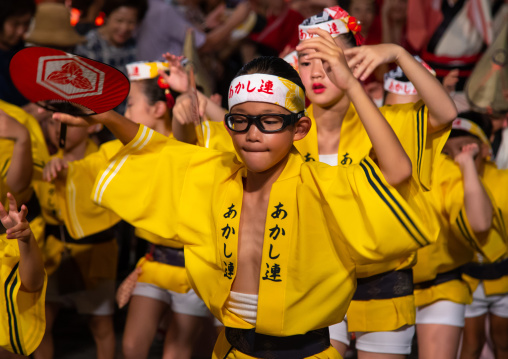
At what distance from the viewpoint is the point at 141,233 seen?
3.72 meters

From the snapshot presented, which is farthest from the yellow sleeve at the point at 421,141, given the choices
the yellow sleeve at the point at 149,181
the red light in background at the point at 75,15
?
the red light in background at the point at 75,15

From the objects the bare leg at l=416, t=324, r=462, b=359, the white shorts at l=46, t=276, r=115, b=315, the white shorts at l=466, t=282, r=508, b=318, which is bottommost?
the white shorts at l=46, t=276, r=115, b=315

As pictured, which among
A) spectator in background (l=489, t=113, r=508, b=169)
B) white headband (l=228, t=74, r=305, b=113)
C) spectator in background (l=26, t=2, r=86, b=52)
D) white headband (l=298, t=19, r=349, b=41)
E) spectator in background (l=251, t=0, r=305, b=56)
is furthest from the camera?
spectator in background (l=251, t=0, r=305, b=56)

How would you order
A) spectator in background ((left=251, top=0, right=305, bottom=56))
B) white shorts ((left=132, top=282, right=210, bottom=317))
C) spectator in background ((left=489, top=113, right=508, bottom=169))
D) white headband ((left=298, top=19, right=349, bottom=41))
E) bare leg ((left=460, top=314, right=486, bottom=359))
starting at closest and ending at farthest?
white headband ((left=298, top=19, right=349, bottom=41)) < white shorts ((left=132, top=282, right=210, bottom=317)) < bare leg ((left=460, top=314, right=486, bottom=359)) < spectator in background ((left=489, top=113, right=508, bottom=169)) < spectator in background ((left=251, top=0, right=305, bottom=56))

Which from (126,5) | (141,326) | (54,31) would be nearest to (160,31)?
(126,5)

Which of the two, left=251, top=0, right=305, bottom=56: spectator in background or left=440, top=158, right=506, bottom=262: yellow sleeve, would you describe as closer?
left=440, top=158, right=506, bottom=262: yellow sleeve

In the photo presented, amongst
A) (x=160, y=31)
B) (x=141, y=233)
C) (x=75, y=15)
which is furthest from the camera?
(x=75, y=15)

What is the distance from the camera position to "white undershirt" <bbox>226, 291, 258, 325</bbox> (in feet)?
7.90

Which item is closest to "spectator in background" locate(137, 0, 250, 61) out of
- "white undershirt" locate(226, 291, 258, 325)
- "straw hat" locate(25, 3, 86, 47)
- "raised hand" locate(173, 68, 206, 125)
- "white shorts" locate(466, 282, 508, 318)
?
"straw hat" locate(25, 3, 86, 47)

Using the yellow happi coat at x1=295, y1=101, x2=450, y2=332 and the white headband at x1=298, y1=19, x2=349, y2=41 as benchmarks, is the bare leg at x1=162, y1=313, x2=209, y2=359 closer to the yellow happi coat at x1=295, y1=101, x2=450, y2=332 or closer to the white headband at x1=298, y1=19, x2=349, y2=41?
the yellow happi coat at x1=295, y1=101, x2=450, y2=332

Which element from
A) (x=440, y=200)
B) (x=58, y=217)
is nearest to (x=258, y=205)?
(x=440, y=200)

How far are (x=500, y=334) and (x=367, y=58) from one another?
2.42m

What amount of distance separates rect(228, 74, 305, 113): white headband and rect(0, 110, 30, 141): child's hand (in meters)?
1.43

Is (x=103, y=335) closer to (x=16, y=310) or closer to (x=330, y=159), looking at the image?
(x=16, y=310)
